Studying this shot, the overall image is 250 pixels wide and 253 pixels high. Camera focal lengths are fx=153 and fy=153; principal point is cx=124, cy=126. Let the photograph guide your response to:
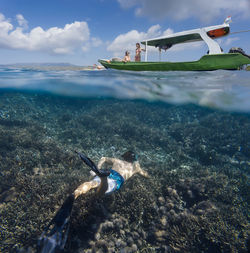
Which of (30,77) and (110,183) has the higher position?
(30,77)

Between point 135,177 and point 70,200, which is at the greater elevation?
point 70,200

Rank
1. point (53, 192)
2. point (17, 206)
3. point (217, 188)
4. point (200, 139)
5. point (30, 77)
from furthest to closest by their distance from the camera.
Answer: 1. point (30, 77)
2. point (200, 139)
3. point (217, 188)
4. point (53, 192)
5. point (17, 206)

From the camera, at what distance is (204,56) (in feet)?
28.7

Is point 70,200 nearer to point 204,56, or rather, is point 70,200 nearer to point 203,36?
point 204,56

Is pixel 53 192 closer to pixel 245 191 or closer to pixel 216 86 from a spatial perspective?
pixel 245 191

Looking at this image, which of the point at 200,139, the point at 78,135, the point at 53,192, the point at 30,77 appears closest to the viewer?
the point at 53,192

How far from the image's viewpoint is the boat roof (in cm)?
877

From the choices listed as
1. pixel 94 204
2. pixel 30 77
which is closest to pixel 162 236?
pixel 94 204

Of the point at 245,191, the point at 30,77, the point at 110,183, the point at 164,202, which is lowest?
the point at 245,191

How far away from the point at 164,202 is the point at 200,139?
858cm

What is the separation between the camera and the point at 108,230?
15.8ft

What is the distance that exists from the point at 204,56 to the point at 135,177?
7.71 metres

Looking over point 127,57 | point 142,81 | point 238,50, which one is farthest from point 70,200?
point 142,81

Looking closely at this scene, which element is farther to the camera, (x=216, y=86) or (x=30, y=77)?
(x=30, y=77)
